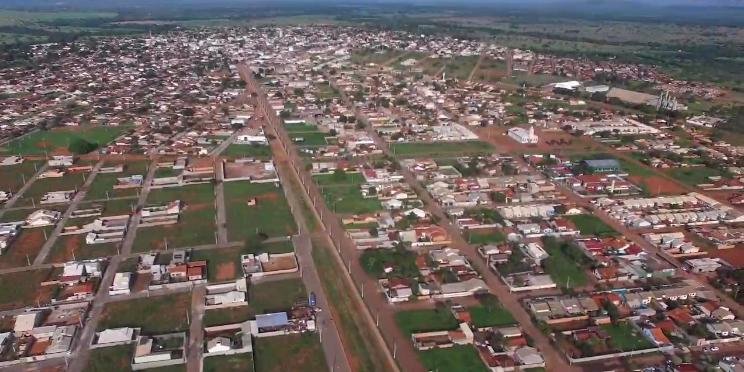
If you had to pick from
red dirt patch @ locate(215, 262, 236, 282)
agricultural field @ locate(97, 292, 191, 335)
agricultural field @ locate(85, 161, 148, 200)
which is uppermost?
agricultural field @ locate(85, 161, 148, 200)

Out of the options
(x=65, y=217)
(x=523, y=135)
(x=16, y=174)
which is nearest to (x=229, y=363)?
(x=65, y=217)

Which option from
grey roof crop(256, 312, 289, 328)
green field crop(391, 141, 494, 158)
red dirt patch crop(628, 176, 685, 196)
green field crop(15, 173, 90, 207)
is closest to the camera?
grey roof crop(256, 312, 289, 328)

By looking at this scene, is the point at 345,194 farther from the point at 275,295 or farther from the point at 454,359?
the point at 454,359

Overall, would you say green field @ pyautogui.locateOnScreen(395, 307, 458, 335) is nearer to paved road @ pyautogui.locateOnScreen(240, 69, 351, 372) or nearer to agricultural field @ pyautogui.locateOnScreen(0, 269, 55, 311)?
paved road @ pyautogui.locateOnScreen(240, 69, 351, 372)

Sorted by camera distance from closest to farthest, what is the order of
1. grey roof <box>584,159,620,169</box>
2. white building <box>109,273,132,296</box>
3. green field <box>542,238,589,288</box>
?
1. white building <box>109,273,132,296</box>
2. green field <box>542,238,589,288</box>
3. grey roof <box>584,159,620,169</box>

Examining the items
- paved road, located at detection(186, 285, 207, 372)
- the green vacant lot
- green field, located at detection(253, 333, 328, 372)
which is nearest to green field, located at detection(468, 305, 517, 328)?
the green vacant lot

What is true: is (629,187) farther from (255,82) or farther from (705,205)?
(255,82)

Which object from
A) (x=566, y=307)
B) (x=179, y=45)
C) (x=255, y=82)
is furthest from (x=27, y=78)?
(x=566, y=307)
